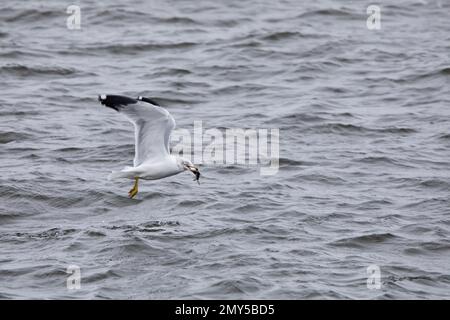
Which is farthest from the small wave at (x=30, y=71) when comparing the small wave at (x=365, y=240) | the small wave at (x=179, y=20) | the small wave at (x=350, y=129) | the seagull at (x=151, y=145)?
the small wave at (x=365, y=240)

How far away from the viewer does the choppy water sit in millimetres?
11211

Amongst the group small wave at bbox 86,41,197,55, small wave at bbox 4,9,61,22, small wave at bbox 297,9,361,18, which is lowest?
small wave at bbox 86,41,197,55

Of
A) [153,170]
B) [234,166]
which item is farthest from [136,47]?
[153,170]

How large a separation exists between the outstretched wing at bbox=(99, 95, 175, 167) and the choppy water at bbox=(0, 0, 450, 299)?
103cm

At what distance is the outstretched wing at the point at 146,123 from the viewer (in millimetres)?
10812

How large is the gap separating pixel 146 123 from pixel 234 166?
11.8 feet

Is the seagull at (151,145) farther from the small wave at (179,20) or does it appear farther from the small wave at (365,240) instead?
the small wave at (179,20)

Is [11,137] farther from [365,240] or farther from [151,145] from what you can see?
[365,240]

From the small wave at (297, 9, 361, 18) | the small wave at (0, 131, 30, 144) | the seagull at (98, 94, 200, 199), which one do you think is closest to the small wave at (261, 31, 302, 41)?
the small wave at (297, 9, 361, 18)

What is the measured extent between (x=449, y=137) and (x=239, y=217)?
4319 millimetres

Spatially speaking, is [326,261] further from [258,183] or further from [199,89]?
[199,89]

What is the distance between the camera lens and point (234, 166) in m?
14.7

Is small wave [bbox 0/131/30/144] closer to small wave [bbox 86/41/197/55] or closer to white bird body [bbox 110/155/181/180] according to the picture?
white bird body [bbox 110/155/181/180]
